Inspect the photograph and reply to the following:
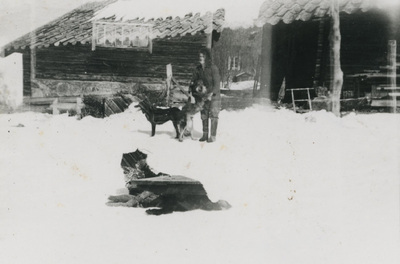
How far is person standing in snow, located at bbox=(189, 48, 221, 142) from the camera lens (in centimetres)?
423

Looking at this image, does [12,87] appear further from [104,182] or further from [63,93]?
[104,182]

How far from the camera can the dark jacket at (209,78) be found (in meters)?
4.28

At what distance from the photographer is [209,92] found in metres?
4.28

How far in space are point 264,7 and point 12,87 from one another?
104 inches

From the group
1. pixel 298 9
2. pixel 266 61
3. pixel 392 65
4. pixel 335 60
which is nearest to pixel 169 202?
pixel 335 60

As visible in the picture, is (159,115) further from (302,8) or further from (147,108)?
(302,8)

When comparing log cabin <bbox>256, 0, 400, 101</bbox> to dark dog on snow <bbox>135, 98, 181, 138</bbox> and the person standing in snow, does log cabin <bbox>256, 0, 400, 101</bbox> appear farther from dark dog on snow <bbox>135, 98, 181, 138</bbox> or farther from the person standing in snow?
dark dog on snow <bbox>135, 98, 181, 138</bbox>

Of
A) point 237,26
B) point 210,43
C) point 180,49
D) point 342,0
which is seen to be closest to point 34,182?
point 180,49

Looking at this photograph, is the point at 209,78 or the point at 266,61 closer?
the point at 209,78

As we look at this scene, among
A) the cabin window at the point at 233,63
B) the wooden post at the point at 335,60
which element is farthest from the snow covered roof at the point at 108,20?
the wooden post at the point at 335,60

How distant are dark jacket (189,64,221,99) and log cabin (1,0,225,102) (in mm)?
74

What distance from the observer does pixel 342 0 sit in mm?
5035

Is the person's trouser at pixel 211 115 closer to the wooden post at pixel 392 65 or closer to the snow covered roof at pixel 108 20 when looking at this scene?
the snow covered roof at pixel 108 20

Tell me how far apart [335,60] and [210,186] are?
89.5 inches
